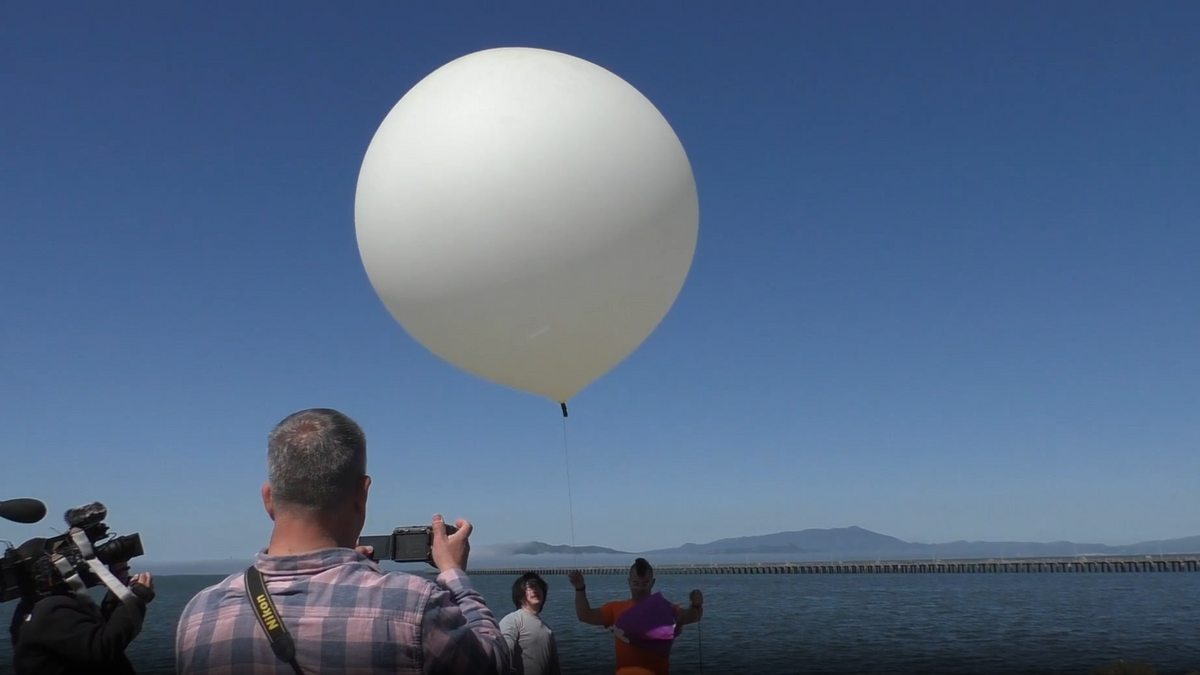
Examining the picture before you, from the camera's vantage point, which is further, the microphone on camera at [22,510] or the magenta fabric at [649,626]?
the magenta fabric at [649,626]

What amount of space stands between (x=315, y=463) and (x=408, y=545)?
0.53 m

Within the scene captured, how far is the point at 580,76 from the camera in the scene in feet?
15.3

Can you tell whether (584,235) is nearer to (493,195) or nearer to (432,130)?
(493,195)

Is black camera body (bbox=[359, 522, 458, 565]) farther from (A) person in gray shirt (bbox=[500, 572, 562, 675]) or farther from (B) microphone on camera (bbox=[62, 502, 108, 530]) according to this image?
(A) person in gray shirt (bbox=[500, 572, 562, 675])

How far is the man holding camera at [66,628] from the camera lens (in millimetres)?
3252

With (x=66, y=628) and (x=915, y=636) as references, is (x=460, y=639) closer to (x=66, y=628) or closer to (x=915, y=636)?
(x=66, y=628)

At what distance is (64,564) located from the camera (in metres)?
3.46

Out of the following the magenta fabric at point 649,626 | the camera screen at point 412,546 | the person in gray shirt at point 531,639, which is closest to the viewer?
the camera screen at point 412,546

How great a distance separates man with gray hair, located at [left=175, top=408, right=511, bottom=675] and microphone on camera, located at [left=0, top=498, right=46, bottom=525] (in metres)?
2.51

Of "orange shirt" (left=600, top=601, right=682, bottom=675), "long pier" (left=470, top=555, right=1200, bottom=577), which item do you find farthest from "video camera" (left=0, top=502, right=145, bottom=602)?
"long pier" (left=470, top=555, right=1200, bottom=577)

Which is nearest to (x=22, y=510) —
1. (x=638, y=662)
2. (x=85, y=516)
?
(x=85, y=516)

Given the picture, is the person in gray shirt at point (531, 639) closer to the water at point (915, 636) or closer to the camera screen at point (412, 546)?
the camera screen at point (412, 546)

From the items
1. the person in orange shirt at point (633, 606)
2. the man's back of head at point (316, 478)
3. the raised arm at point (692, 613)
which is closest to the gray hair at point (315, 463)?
the man's back of head at point (316, 478)

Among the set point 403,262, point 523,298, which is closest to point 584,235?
point 523,298
